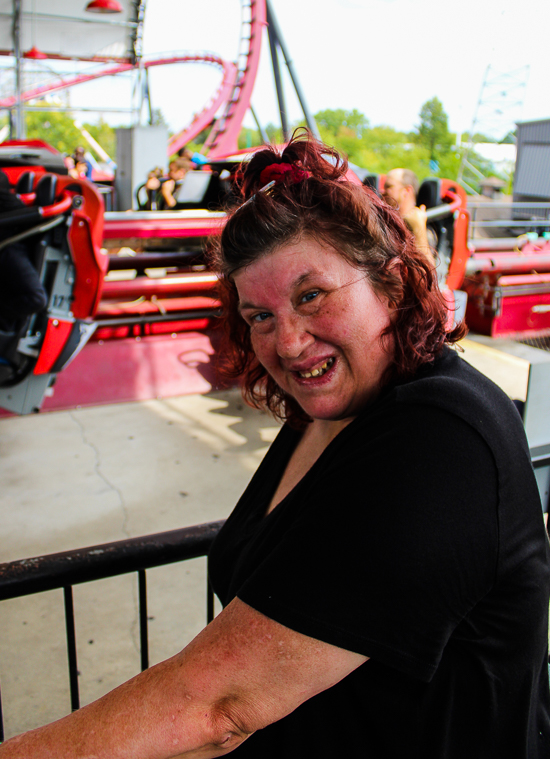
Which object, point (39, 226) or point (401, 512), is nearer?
point (401, 512)

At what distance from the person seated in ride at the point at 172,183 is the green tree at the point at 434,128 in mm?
38463

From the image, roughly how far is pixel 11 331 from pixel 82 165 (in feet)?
25.2

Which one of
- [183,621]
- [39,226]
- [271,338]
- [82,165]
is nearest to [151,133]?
[82,165]

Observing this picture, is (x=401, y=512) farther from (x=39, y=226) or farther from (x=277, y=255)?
(x=39, y=226)

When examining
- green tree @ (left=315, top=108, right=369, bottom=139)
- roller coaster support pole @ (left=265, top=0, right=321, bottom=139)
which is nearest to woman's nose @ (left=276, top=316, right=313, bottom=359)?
roller coaster support pole @ (left=265, top=0, right=321, bottom=139)

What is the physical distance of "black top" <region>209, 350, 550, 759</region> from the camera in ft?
1.93

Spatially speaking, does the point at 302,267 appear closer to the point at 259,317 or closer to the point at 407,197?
the point at 259,317

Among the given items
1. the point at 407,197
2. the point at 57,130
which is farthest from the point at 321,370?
the point at 57,130

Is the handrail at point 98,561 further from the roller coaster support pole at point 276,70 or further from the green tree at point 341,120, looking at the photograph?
the green tree at point 341,120

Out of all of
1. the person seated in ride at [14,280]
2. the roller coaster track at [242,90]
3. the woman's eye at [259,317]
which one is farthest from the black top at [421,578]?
the roller coaster track at [242,90]

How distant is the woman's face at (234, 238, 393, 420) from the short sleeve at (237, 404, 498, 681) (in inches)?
7.9

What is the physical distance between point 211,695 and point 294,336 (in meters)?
0.44

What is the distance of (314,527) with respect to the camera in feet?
2.06

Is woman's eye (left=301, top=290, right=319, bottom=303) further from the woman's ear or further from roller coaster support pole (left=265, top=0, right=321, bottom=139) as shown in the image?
roller coaster support pole (left=265, top=0, right=321, bottom=139)
